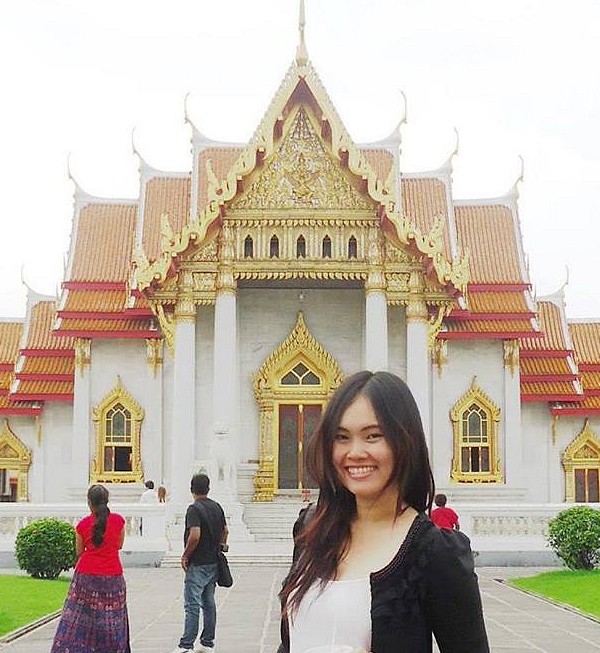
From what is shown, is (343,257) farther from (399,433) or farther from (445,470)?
(399,433)

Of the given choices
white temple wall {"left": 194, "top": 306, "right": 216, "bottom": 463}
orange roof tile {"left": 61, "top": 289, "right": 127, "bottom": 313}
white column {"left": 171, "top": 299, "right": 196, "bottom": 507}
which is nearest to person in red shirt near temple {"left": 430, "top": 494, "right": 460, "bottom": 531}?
white column {"left": 171, "top": 299, "right": 196, "bottom": 507}

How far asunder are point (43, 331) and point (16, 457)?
2.92 metres

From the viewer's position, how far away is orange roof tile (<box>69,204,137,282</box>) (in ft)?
88.0

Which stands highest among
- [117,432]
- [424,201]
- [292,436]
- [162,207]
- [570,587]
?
[424,201]

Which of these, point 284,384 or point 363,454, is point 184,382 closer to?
point 284,384

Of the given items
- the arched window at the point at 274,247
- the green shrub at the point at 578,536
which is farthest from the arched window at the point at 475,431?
the green shrub at the point at 578,536

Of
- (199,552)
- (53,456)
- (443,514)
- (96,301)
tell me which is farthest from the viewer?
(53,456)

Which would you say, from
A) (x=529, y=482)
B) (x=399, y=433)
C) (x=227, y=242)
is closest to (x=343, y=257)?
(x=227, y=242)

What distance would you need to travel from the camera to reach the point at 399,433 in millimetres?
2959

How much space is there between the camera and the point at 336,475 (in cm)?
304

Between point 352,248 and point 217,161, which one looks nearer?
point 352,248

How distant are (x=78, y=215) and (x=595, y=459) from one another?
12.6 metres

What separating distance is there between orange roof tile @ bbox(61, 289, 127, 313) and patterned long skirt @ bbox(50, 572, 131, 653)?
59.0ft

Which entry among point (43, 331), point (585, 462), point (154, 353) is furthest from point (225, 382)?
point (585, 462)
